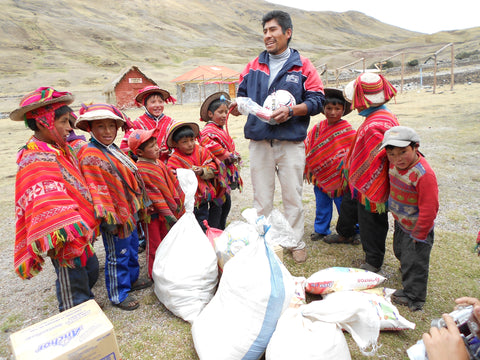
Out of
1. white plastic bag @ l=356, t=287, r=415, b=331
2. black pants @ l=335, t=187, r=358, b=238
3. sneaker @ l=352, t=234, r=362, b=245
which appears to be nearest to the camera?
white plastic bag @ l=356, t=287, r=415, b=331

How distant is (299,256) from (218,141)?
1.50 meters

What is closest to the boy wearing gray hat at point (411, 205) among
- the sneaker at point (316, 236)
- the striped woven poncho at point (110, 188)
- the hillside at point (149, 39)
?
the sneaker at point (316, 236)

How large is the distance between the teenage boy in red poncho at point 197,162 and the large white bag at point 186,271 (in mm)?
709

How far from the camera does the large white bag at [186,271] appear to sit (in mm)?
2363

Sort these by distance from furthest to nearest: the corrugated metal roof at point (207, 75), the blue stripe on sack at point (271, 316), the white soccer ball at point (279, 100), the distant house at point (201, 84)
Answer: the corrugated metal roof at point (207, 75)
the distant house at point (201, 84)
the white soccer ball at point (279, 100)
the blue stripe on sack at point (271, 316)

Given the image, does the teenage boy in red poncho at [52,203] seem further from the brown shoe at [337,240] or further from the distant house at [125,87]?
the distant house at [125,87]

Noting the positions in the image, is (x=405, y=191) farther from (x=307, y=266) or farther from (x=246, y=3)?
(x=246, y=3)

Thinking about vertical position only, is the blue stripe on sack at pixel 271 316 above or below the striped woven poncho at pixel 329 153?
below

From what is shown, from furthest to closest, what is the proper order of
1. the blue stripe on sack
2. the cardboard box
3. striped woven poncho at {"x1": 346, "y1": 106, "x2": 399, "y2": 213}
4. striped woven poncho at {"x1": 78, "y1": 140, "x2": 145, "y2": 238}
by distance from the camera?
striped woven poncho at {"x1": 346, "y1": 106, "x2": 399, "y2": 213}
striped woven poncho at {"x1": 78, "y1": 140, "x2": 145, "y2": 238}
the blue stripe on sack
the cardboard box

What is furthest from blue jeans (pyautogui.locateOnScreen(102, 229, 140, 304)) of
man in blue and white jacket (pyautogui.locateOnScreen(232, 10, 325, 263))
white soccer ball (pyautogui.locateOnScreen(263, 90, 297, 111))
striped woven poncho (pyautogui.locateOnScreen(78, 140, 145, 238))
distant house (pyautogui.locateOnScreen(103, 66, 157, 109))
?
distant house (pyautogui.locateOnScreen(103, 66, 157, 109))

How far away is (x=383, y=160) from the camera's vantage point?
2.56 metres

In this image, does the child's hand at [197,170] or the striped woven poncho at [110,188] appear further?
the child's hand at [197,170]

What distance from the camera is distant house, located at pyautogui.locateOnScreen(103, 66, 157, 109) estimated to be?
23.0 metres

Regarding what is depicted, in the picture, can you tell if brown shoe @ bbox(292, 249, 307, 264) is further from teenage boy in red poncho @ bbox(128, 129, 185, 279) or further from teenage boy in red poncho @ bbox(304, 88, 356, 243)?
teenage boy in red poncho @ bbox(128, 129, 185, 279)
